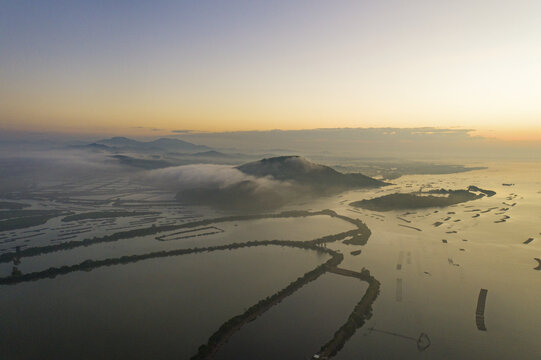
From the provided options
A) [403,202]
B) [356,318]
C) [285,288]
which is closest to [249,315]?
[285,288]

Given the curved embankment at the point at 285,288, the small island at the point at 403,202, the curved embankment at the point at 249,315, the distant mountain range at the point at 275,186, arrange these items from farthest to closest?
the distant mountain range at the point at 275,186 < the small island at the point at 403,202 < the curved embankment at the point at 285,288 < the curved embankment at the point at 249,315

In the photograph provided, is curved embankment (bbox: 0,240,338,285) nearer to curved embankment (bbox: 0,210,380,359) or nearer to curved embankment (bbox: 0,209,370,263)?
curved embankment (bbox: 0,210,380,359)

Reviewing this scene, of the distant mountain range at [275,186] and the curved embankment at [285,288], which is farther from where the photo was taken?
the distant mountain range at [275,186]

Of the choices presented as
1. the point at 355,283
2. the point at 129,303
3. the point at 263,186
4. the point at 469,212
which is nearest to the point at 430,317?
the point at 355,283

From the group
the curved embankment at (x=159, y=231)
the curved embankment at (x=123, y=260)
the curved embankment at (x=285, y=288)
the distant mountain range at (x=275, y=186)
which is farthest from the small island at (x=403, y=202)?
the curved embankment at (x=123, y=260)

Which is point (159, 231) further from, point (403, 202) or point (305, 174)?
point (305, 174)

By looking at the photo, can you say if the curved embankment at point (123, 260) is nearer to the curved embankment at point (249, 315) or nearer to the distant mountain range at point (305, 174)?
the curved embankment at point (249, 315)

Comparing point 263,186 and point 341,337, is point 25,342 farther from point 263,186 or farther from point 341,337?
point 263,186
